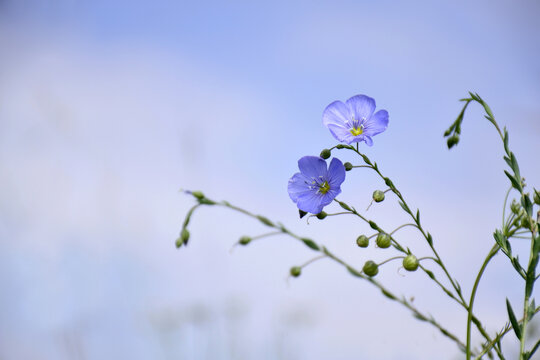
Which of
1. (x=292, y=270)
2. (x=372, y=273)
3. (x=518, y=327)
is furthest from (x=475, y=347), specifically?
(x=292, y=270)

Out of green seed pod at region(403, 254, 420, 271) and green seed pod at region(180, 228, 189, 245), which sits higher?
green seed pod at region(403, 254, 420, 271)

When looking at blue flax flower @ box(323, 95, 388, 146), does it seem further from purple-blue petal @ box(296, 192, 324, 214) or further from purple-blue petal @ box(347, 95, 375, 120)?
purple-blue petal @ box(296, 192, 324, 214)

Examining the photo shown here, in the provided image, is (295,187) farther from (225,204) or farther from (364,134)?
(225,204)

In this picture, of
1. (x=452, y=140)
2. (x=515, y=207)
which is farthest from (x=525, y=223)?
(x=452, y=140)

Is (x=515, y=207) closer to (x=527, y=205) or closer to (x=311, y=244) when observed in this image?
(x=527, y=205)

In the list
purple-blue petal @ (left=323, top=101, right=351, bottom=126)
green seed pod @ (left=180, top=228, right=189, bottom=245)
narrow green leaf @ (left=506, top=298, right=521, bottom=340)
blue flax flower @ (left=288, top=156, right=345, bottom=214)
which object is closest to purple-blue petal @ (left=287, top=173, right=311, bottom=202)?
blue flax flower @ (left=288, top=156, right=345, bottom=214)

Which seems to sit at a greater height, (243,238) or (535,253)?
(535,253)

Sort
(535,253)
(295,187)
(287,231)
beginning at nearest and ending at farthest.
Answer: (287,231) → (535,253) → (295,187)
